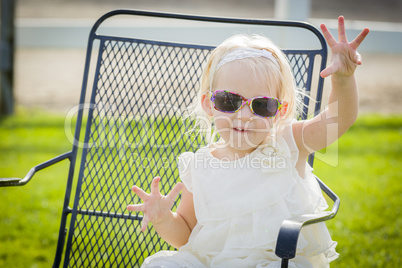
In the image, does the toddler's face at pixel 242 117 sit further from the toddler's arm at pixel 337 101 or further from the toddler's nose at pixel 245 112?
the toddler's arm at pixel 337 101

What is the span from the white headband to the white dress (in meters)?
0.29

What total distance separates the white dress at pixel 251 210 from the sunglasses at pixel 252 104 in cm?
16

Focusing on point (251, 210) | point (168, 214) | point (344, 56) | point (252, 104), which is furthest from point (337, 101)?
point (168, 214)

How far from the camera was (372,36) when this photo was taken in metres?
5.06

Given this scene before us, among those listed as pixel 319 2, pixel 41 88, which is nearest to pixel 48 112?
pixel 41 88

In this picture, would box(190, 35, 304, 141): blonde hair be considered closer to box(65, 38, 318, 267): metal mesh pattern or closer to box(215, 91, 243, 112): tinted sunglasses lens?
box(215, 91, 243, 112): tinted sunglasses lens

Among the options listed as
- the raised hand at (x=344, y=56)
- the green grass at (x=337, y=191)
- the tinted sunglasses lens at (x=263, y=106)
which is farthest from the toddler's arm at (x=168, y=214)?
the green grass at (x=337, y=191)

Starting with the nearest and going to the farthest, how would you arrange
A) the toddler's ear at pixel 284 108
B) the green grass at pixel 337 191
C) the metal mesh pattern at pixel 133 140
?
the toddler's ear at pixel 284 108 → the metal mesh pattern at pixel 133 140 → the green grass at pixel 337 191


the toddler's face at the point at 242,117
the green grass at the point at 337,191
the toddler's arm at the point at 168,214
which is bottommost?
the green grass at the point at 337,191

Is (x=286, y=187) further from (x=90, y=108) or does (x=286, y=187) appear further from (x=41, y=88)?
(x=41, y=88)

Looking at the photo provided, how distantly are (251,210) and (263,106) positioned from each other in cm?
37

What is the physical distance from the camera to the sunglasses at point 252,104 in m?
1.71

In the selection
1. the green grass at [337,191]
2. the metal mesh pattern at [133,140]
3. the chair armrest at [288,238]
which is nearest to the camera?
the chair armrest at [288,238]

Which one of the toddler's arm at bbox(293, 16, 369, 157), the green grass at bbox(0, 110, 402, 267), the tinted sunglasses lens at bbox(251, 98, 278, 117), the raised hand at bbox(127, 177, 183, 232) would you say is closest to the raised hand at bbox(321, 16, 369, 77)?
the toddler's arm at bbox(293, 16, 369, 157)
